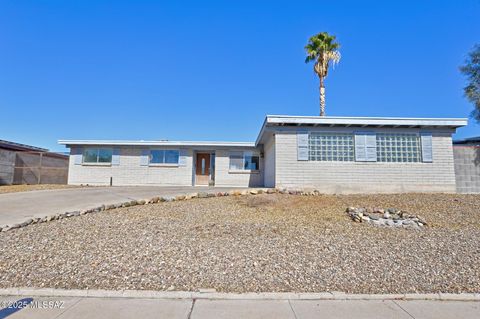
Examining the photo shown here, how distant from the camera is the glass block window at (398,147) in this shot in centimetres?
1120

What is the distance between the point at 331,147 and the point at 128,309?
10.3 metres

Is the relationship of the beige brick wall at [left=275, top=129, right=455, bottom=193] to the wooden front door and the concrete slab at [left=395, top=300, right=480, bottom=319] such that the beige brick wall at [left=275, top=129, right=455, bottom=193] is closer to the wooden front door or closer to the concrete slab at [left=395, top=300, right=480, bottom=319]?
the wooden front door

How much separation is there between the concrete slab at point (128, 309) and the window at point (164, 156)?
1309 centimetres

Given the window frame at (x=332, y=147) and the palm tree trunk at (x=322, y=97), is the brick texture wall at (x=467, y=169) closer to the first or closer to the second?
the window frame at (x=332, y=147)

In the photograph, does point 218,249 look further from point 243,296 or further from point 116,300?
point 116,300

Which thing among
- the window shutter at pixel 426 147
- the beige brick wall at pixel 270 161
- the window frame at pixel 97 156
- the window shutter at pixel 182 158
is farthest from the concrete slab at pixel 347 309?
the window frame at pixel 97 156

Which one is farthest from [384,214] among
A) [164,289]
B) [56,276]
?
[56,276]

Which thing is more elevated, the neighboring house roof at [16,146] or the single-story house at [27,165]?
the neighboring house roof at [16,146]

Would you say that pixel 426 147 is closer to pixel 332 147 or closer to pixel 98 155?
pixel 332 147

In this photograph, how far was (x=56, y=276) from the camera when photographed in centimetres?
350

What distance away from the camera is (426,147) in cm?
1114

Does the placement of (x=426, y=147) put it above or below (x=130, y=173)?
above

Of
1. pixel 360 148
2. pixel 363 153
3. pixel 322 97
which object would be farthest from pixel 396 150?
pixel 322 97

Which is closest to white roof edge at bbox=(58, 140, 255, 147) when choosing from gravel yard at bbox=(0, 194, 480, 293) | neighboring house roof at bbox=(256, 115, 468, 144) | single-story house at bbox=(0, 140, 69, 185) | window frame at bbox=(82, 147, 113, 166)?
window frame at bbox=(82, 147, 113, 166)
